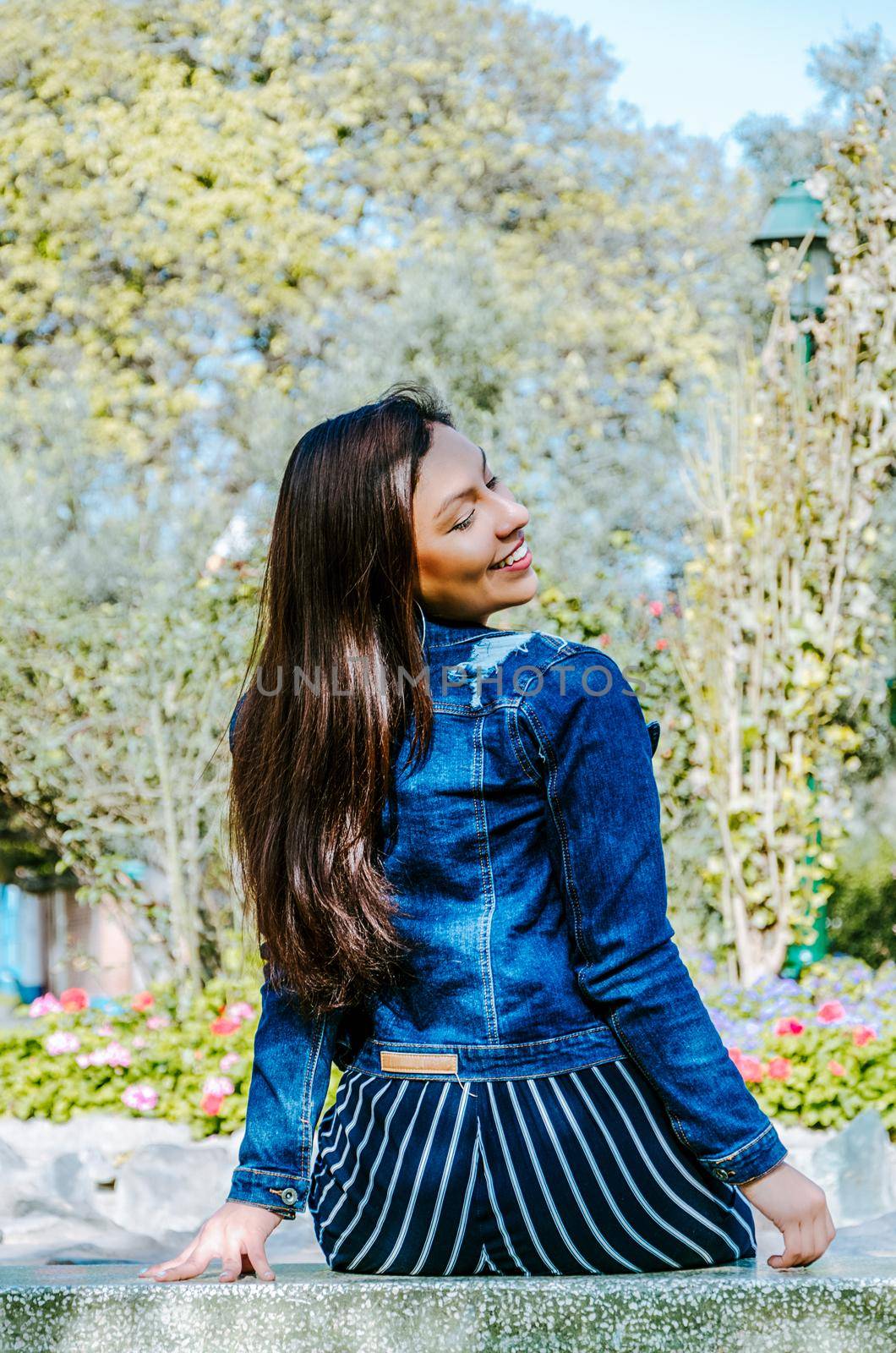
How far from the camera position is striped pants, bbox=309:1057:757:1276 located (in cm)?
125

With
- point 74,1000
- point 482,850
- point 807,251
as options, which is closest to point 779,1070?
point 74,1000

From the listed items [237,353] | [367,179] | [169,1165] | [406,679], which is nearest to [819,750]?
[169,1165]

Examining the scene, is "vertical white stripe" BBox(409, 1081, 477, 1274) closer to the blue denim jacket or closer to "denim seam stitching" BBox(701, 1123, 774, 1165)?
the blue denim jacket

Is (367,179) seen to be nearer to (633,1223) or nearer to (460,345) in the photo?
(460,345)

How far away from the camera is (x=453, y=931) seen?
4.41 feet

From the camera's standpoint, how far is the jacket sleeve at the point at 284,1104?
141cm

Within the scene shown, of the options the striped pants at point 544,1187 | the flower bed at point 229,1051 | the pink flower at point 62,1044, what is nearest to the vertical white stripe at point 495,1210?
the striped pants at point 544,1187

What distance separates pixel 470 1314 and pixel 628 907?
369 millimetres

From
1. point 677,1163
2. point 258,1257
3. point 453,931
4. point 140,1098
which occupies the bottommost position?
point 140,1098

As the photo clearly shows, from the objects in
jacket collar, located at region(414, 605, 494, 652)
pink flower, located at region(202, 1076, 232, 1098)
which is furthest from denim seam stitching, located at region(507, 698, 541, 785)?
pink flower, located at region(202, 1076, 232, 1098)

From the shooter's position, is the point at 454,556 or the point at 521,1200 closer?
the point at 521,1200

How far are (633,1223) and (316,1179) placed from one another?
0.36 metres

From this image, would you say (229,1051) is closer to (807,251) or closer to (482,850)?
(482,850)

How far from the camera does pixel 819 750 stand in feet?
19.1
